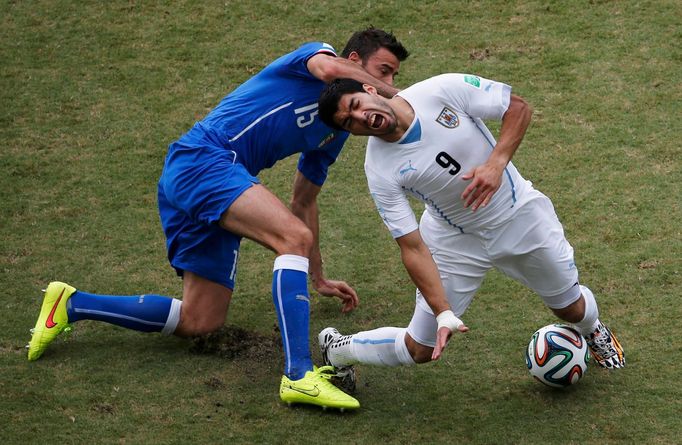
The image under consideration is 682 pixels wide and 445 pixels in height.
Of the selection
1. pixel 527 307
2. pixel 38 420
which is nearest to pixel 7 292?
pixel 38 420

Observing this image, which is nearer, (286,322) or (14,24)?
(286,322)

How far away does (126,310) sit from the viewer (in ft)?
20.5

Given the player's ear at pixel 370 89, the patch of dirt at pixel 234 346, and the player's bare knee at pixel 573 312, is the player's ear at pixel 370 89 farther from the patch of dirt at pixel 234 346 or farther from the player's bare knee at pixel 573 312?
the patch of dirt at pixel 234 346

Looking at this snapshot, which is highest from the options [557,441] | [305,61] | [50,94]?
[305,61]

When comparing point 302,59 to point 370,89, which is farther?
point 302,59

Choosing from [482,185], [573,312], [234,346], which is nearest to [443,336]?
[482,185]

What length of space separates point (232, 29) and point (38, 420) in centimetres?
533

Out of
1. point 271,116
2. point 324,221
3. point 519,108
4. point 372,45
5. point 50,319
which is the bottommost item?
point 324,221

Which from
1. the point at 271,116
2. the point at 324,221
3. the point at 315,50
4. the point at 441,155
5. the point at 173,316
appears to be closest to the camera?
the point at 441,155

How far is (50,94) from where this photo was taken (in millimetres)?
9391

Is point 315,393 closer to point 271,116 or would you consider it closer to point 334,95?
point 334,95

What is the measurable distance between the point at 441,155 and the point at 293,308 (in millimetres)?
1115

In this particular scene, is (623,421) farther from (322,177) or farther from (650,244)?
(322,177)

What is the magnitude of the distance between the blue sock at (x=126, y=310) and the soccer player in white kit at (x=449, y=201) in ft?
4.00
